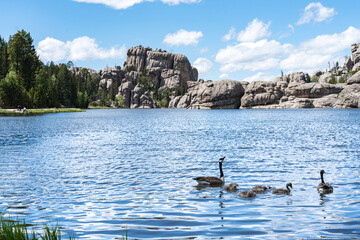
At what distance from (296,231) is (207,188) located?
7060 millimetres

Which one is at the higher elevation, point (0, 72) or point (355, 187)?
point (0, 72)

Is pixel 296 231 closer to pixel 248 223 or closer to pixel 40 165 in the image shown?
pixel 248 223

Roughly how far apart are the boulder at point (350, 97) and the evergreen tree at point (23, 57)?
138 meters

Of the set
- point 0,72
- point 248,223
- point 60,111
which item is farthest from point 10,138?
point 0,72

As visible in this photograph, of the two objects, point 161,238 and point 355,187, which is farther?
point 355,187

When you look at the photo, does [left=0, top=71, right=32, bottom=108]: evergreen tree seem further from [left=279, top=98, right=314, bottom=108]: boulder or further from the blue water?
[left=279, top=98, right=314, bottom=108]: boulder

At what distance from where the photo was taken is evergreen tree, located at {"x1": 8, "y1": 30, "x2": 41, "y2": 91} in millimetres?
127950

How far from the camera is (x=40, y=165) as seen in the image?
24.0 meters

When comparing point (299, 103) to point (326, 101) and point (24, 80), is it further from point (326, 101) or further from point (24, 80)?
point (24, 80)

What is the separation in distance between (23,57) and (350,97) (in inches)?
5597

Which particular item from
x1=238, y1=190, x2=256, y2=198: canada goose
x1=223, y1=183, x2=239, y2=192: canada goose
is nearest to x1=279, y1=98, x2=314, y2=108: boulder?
x1=223, y1=183, x2=239, y2=192: canada goose

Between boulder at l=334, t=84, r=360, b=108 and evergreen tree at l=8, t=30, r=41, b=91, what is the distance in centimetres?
13822

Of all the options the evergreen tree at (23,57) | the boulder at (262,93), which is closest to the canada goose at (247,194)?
the evergreen tree at (23,57)

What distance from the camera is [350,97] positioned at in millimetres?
163625
